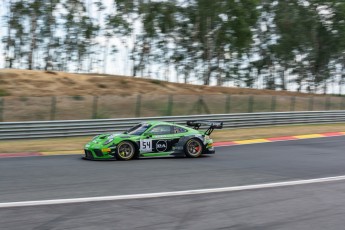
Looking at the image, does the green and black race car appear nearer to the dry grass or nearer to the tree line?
the dry grass

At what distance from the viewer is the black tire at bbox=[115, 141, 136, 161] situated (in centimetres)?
1370

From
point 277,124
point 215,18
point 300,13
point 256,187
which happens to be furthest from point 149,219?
point 300,13

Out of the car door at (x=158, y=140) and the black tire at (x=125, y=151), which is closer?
the black tire at (x=125, y=151)

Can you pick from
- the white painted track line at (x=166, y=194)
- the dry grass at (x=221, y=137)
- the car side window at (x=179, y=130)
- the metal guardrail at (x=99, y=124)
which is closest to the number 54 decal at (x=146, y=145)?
the car side window at (x=179, y=130)

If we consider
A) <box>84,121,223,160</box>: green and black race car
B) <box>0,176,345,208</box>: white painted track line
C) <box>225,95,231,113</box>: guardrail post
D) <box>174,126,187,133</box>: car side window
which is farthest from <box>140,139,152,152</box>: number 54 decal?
<box>225,95,231,113</box>: guardrail post

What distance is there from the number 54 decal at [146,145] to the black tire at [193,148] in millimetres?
1177

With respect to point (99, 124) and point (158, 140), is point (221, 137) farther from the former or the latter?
point (158, 140)

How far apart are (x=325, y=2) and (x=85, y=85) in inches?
1240

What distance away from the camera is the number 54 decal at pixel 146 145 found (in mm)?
14086

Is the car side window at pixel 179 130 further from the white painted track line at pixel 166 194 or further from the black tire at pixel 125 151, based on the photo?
the white painted track line at pixel 166 194

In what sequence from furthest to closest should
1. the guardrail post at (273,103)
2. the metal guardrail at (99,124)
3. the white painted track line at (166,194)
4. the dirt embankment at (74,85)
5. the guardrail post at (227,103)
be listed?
the guardrail post at (273,103)
the dirt embankment at (74,85)
the guardrail post at (227,103)
the metal guardrail at (99,124)
the white painted track line at (166,194)

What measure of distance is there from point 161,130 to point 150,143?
Result: 0.59 metres

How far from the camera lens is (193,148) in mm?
14922

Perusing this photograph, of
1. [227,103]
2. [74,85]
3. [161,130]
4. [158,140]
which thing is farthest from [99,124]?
[74,85]
